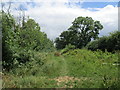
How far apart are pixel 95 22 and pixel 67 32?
22.2 ft

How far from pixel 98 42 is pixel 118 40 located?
149 inches

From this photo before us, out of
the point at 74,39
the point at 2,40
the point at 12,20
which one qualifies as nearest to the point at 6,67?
the point at 2,40

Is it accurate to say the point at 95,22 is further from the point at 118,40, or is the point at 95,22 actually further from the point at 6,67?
the point at 6,67

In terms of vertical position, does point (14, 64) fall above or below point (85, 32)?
below

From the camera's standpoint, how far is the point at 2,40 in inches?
233

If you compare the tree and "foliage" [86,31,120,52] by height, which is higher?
the tree

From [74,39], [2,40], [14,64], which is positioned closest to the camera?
[2,40]

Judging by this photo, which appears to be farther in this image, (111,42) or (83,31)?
(83,31)

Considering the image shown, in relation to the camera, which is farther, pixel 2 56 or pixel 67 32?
pixel 67 32

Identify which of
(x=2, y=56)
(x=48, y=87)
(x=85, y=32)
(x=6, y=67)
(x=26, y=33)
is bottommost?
(x=48, y=87)

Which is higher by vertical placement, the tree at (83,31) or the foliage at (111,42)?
the tree at (83,31)

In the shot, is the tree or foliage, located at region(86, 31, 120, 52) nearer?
foliage, located at region(86, 31, 120, 52)

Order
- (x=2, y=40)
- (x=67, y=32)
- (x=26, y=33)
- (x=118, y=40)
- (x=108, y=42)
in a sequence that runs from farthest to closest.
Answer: (x=67, y=32) → (x=108, y=42) → (x=118, y=40) → (x=26, y=33) → (x=2, y=40)

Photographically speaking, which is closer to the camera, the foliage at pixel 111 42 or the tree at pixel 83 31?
the foliage at pixel 111 42
